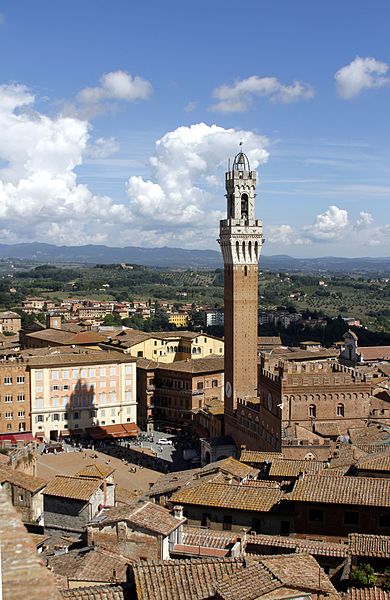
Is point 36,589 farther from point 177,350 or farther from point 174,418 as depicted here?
point 177,350

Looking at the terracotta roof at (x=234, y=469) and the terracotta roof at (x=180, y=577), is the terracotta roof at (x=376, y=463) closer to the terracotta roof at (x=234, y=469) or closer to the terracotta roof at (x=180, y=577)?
the terracotta roof at (x=234, y=469)

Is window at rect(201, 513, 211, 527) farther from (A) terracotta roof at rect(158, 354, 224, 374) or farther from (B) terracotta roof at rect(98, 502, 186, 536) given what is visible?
(A) terracotta roof at rect(158, 354, 224, 374)

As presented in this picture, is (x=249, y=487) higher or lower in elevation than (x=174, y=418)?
higher

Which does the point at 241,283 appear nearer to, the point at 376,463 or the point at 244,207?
the point at 244,207

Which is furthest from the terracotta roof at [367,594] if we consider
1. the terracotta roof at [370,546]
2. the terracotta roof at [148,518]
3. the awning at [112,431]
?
the awning at [112,431]

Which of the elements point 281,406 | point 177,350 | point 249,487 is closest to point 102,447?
point 281,406

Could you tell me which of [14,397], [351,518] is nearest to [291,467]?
[351,518]
